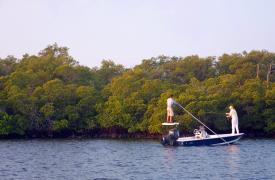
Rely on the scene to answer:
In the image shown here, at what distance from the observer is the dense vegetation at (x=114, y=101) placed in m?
55.9

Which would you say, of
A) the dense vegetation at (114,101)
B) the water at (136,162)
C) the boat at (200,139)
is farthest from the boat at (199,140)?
the dense vegetation at (114,101)

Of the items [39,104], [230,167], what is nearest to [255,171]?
[230,167]

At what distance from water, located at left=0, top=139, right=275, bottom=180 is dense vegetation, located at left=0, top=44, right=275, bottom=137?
902 centimetres

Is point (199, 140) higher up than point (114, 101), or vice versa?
point (114, 101)

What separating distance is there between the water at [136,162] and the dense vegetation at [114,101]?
9.02 m

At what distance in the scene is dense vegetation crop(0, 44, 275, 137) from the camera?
55.9 m

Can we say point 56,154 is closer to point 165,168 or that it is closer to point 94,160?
point 94,160

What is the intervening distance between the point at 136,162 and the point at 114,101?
24.4m

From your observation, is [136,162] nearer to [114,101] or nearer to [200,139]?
[200,139]

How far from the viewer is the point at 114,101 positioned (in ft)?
193

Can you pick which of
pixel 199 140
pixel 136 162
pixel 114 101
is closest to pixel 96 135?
pixel 114 101

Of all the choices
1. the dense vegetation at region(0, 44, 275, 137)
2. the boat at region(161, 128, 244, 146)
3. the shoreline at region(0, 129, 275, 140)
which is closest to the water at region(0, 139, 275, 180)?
the boat at region(161, 128, 244, 146)

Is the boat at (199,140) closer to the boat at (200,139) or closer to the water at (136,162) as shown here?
the boat at (200,139)

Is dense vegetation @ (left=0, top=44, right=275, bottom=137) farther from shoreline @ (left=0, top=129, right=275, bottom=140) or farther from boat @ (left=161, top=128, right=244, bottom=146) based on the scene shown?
boat @ (left=161, top=128, right=244, bottom=146)
